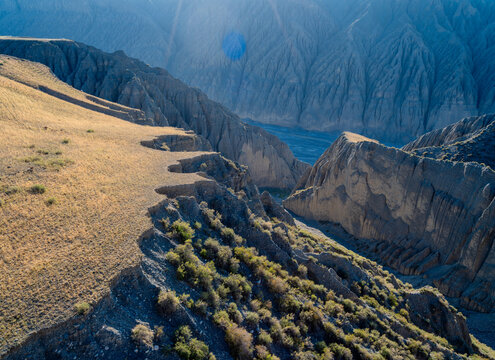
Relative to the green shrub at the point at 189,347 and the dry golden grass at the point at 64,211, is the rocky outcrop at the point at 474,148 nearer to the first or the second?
the dry golden grass at the point at 64,211

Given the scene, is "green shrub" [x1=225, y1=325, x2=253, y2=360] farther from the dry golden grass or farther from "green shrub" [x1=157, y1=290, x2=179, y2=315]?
the dry golden grass

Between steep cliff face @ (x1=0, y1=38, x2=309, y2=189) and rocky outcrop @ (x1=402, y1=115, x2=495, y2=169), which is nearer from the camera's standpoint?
rocky outcrop @ (x1=402, y1=115, x2=495, y2=169)

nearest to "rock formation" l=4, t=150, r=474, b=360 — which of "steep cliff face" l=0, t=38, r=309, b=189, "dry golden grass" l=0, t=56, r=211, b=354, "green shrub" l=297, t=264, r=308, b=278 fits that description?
"green shrub" l=297, t=264, r=308, b=278

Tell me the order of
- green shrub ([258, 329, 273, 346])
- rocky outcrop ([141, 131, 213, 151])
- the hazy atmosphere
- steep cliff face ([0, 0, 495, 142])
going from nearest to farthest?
the hazy atmosphere → green shrub ([258, 329, 273, 346]) → rocky outcrop ([141, 131, 213, 151]) → steep cliff face ([0, 0, 495, 142])

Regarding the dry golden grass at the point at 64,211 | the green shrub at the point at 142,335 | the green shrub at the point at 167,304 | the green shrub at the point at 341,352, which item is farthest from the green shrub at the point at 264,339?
the dry golden grass at the point at 64,211

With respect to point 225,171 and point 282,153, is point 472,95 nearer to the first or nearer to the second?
point 282,153

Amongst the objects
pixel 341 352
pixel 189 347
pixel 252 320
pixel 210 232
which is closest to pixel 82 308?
pixel 189 347

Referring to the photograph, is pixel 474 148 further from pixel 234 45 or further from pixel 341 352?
pixel 234 45
